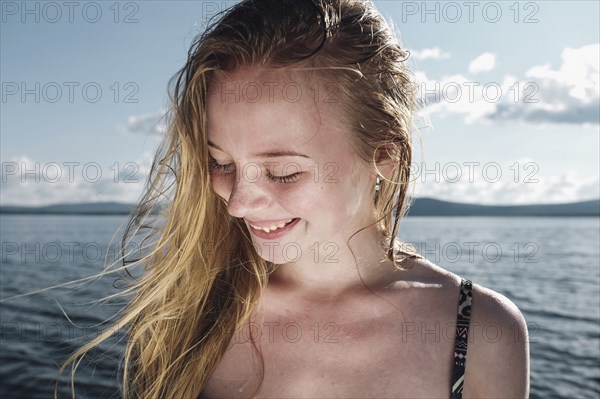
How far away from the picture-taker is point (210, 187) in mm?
2229

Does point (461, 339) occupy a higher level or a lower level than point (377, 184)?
lower

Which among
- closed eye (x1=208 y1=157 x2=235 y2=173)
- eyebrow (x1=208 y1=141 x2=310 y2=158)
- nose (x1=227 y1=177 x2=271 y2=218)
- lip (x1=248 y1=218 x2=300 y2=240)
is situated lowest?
lip (x1=248 y1=218 x2=300 y2=240)

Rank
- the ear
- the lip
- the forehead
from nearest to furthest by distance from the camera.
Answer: the forehead, the lip, the ear

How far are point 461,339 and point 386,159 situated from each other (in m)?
0.71

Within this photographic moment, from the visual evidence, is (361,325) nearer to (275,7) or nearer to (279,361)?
(279,361)

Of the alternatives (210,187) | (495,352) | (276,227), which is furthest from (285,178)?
(495,352)

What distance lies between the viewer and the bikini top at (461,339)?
82.0 inches

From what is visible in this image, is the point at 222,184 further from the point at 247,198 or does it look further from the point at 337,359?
the point at 337,359

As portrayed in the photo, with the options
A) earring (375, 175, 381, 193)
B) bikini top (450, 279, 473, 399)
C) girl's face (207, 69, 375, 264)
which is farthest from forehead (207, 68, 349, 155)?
bikini top (450, 279, 473, 399)

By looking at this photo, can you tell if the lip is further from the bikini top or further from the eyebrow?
the bikini top

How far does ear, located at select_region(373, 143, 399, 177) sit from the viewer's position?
84.9 inches

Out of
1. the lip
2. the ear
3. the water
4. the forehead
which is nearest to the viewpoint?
the forehead

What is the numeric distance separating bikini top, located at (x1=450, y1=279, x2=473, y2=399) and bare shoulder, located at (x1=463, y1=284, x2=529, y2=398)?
2 centimetres

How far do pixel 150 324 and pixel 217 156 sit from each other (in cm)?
82
